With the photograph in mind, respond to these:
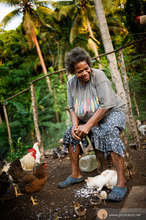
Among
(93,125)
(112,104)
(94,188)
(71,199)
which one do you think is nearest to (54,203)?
(71,199)

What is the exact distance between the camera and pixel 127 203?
1892mm

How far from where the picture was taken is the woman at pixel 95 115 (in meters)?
2.22

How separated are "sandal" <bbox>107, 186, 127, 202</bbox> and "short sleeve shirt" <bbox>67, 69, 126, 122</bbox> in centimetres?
97

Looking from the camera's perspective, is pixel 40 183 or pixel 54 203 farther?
pixel 40 183

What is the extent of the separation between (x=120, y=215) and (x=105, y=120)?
111 cm

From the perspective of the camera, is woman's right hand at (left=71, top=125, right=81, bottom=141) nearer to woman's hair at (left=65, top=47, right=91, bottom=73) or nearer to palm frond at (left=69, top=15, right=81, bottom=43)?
woman's hair at (left=65, top=47, right=91, bottom=73)

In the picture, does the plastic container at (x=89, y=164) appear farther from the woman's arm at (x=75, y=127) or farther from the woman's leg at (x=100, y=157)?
the woman's arm at (x=75, y=127)

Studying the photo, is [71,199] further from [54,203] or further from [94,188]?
[94,188]

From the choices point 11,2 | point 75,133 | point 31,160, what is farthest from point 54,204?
point 11,2

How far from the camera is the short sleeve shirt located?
2371 mm

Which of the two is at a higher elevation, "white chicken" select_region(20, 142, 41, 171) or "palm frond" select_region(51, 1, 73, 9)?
"palm frond" select_region(51, 1, 73, 9)

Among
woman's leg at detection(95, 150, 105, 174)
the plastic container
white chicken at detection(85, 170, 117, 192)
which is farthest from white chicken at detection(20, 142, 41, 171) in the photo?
white chicken at detection(85, 170, 117, 192)

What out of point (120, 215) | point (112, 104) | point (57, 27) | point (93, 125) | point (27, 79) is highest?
point (57, 27)

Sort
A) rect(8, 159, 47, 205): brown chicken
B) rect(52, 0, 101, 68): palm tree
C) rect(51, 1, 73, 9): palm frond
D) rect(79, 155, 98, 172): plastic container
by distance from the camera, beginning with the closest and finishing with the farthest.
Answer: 1. rect(8, 159, 47, 205): brown chicken
2. rect(79, 155, 98, 172): plastic container
3. rect(52, 0, 101, 68): palm tree
4. rect(51, 1, 73, 9): palm frond
